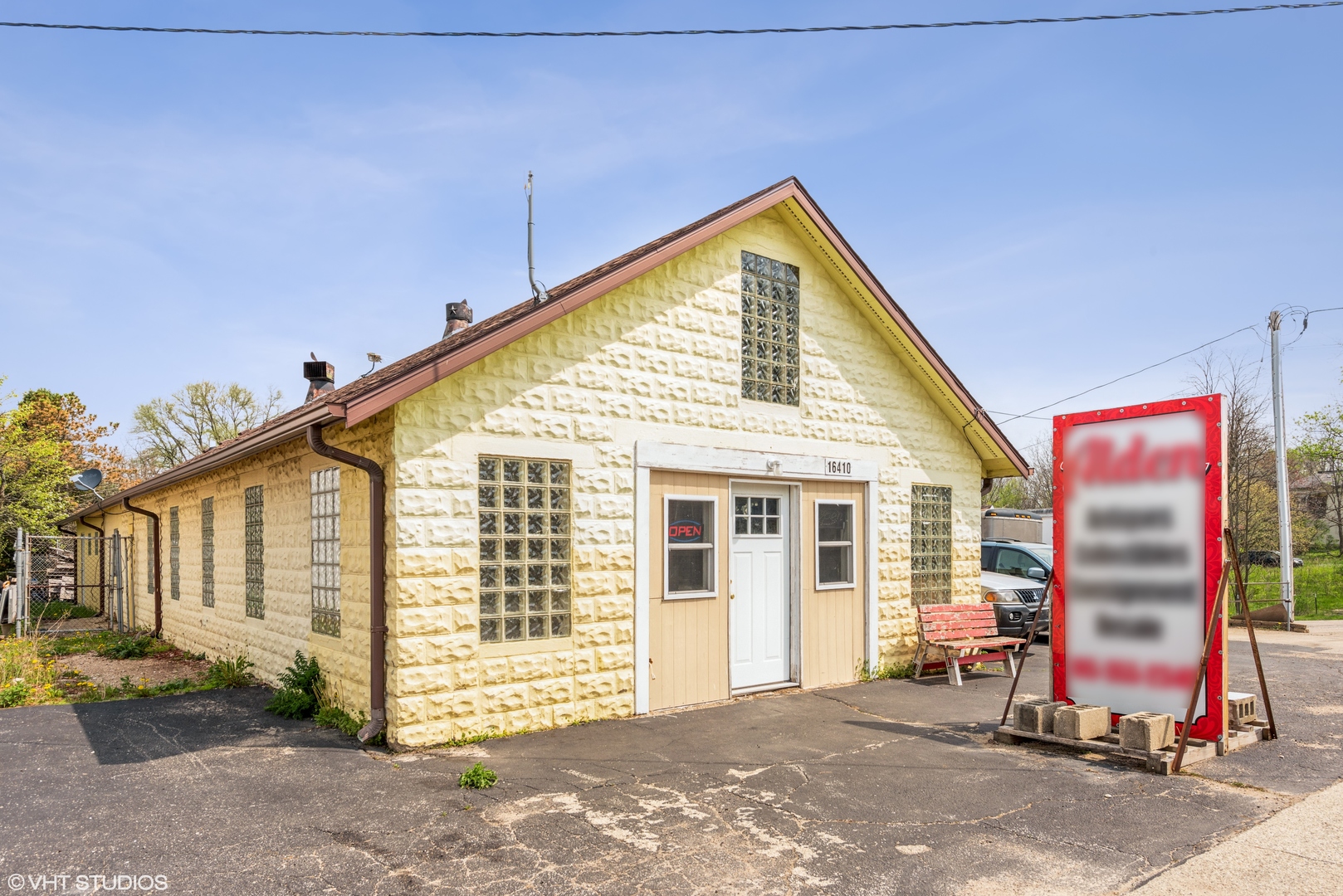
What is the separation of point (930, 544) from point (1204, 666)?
4.99m

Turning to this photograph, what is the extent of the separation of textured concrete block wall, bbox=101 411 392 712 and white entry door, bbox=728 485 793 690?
384 centimetres

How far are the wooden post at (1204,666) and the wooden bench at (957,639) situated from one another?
3.87 metres

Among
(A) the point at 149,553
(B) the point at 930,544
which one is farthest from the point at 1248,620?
(A) the point at 149,553

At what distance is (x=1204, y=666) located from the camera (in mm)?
6941

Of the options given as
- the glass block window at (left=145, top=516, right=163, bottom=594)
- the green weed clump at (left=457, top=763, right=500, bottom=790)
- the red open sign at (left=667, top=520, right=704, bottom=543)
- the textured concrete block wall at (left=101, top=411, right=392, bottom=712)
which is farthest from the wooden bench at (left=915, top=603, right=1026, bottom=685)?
the glass block window at (left=145, top=516, right=163, bottom=594)

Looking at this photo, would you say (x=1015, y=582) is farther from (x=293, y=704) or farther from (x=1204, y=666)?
(x=293, y=704)

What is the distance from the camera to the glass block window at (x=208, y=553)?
12922mm

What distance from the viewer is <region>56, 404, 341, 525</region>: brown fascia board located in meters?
7.26

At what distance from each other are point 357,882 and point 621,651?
4.03m

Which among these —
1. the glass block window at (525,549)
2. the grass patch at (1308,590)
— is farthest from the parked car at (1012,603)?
the glass block window at (525,549)

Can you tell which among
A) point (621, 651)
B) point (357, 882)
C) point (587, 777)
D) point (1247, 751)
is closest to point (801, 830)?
point (587, 777)

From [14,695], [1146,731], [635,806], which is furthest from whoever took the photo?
[14,695]

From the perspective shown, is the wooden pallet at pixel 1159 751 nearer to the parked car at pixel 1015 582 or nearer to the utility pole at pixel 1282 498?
the parked car at pixel 1015 582

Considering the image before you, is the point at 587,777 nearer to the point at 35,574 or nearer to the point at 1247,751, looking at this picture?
the point at 1247,751
